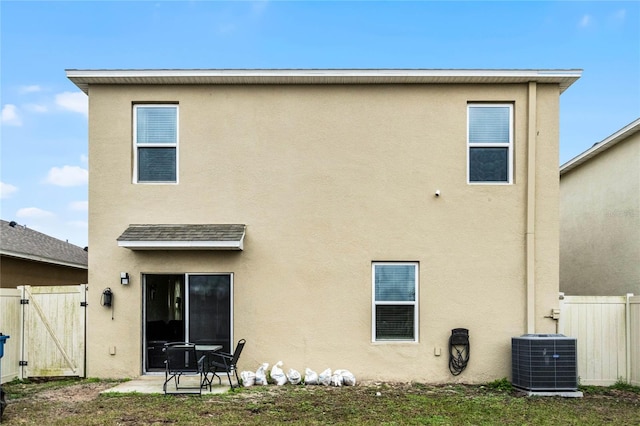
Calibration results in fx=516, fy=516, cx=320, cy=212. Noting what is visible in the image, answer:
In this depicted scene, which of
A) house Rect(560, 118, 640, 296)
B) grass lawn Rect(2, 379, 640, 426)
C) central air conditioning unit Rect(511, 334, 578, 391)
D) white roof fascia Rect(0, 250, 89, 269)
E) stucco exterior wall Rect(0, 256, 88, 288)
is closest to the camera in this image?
grass lawn Rect(2, 379, 640, 426)

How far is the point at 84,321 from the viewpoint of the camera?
9.61 m

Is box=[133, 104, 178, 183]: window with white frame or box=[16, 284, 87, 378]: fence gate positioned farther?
box=[133, 104, 178, 183]: window with white frame

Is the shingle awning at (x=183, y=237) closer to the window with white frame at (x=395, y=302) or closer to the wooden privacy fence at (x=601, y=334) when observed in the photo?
the window with white frame at (x=395, y=302)

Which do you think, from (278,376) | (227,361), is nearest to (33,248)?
(227,361)

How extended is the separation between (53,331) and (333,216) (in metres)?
5.64

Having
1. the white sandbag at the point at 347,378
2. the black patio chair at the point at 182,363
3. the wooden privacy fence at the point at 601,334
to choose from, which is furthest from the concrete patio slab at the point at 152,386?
the wooden privacy fence at the point at 601,334

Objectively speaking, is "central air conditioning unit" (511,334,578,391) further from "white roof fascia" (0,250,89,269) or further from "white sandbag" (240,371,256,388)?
"white roof fascia" (0,250,89,269)

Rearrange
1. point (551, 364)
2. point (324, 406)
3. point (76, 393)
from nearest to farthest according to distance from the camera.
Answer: point (324, 406)
point (76, 393)
point (551, 364)

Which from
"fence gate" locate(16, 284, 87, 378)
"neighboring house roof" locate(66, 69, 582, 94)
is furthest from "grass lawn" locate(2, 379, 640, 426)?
"neighboring house roof" locate(66, 69, 582, 94)

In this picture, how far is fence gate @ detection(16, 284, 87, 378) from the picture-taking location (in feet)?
31.3

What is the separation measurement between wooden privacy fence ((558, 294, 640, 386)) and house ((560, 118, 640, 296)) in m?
1.71

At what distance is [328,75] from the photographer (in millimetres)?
9352

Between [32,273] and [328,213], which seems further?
[32,273]

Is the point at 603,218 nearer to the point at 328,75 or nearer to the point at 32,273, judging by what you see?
the point at 328,75
